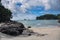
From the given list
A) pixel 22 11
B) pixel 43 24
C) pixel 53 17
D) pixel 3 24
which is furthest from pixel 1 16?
pixel 53 17

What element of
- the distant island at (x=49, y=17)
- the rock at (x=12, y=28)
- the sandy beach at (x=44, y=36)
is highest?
the distant island at (x=49, y=17)

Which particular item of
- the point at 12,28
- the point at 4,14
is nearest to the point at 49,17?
the point at 12,28

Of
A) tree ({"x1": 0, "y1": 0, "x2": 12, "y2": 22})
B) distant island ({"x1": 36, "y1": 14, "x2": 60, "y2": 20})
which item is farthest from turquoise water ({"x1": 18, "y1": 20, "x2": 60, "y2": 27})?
tree ({"x1": 0, "y1": 0, "x2": 12, "y2": 22})

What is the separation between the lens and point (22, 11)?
2311mm

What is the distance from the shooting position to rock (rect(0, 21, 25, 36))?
7.33 feet

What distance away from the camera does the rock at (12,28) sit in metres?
2.23

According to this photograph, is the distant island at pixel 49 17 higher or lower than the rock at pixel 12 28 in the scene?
higher

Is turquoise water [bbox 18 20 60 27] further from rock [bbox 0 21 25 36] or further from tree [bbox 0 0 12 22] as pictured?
tree [bbox 0 0 12 22]

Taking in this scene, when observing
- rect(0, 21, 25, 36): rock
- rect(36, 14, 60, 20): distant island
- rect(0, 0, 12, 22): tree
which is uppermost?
rect(0, 0, 12, 22): tree

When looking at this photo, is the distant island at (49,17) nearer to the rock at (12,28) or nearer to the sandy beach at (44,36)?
the sandy beach at (44,36)

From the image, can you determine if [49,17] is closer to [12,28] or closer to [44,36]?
[44,36]

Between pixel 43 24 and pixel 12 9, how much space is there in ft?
1.78

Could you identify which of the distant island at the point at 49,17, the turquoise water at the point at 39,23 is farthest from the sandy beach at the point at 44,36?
the distant island at the point at 49,17

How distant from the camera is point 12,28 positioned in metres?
2.25
